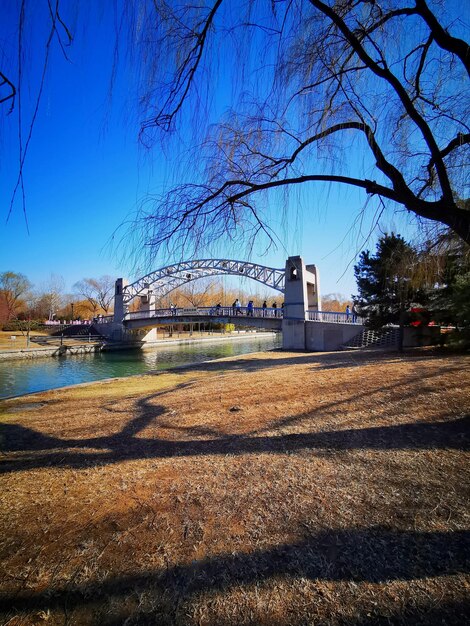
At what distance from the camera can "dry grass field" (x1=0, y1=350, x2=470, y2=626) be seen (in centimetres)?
199

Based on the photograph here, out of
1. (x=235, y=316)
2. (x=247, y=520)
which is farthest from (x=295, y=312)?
(x=247, y=520)

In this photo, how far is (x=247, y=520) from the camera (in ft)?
9.16

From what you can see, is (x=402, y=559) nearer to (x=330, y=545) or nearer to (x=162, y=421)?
(x=330, y=545)

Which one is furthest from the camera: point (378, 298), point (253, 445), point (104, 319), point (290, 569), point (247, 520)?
point (104, 319)

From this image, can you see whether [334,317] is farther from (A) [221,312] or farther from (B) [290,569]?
(B) [290,569]

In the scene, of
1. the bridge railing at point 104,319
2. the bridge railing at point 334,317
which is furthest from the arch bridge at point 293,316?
the bridge railing at point 104,319

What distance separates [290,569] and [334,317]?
29.2 meters

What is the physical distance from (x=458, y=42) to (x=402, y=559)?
4.32 m

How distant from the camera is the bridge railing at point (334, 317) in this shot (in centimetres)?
2841

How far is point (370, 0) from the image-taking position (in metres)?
3.17

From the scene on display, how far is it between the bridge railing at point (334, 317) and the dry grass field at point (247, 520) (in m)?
23.5

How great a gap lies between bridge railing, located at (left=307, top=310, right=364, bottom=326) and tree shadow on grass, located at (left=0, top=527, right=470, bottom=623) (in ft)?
86.7

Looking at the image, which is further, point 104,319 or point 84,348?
point 104,319

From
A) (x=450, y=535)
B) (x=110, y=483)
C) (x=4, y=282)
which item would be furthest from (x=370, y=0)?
(x=4, y=282)
